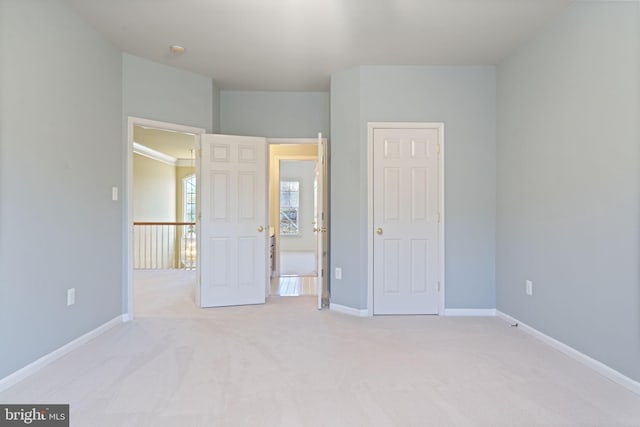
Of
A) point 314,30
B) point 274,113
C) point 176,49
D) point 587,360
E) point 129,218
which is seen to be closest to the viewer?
point 587,360

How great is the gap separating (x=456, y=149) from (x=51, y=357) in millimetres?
3921

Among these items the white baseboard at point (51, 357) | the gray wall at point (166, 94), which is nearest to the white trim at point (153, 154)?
the gray wall at point (166, 94)

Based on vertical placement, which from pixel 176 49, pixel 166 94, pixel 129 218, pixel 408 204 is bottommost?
pixel 129 218

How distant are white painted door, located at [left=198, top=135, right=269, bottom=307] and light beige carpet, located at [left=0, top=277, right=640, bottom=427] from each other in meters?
0.72

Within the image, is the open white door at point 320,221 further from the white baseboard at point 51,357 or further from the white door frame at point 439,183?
the white baseboard at point 51,357

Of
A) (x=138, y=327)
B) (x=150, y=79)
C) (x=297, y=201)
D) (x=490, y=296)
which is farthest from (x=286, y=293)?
(x=297, y=201)

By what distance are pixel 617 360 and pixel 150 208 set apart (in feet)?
28.7

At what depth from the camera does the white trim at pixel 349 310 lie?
11.9 ft

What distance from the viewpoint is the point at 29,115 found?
90.9 inches

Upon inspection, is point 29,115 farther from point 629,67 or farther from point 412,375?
point 629,67

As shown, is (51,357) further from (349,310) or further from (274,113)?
(274,113)

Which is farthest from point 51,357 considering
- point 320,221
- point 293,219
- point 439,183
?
point 293,219

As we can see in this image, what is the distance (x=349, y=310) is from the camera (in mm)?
3725

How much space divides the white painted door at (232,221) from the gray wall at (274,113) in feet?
1.59
